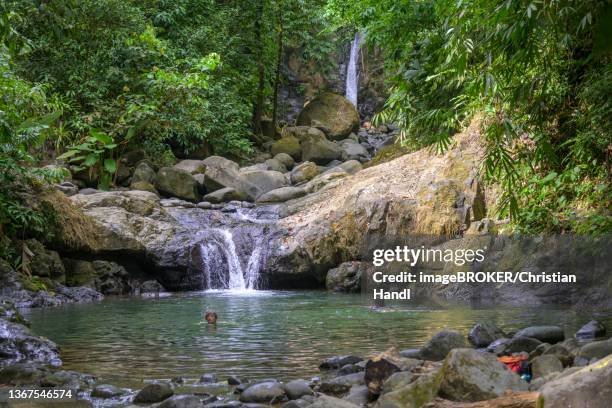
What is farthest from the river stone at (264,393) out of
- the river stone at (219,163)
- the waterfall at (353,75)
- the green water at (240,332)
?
A: the waterfall at (353,75)

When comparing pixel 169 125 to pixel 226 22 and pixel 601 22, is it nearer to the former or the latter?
pixel 226 22

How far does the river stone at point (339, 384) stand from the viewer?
17.9 ft

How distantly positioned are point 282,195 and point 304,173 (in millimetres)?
2378

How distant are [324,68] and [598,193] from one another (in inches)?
923

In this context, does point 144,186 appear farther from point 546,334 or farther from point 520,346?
point 520,346

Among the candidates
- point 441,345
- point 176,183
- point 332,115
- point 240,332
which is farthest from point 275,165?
point 441,345

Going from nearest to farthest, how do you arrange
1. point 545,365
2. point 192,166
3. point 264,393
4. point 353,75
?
point 545,365 → point 264,393 → point 192,166 → point 353,75

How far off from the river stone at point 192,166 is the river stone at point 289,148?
395cm

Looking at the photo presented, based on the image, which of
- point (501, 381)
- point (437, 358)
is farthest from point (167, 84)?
point (501, 381)

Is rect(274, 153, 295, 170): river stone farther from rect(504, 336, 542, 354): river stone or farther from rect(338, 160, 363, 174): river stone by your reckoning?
rect(504, 336, 542, 354): river stone

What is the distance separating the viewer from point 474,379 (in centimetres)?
431

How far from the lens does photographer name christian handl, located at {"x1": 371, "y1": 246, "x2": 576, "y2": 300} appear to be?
1072 centimetres

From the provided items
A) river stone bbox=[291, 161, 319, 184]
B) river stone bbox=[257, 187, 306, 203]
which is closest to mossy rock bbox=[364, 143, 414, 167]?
river stone bbox=[257, 187, 306, 203]

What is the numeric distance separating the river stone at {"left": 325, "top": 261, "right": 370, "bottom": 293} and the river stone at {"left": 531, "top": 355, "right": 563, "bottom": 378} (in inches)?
369
